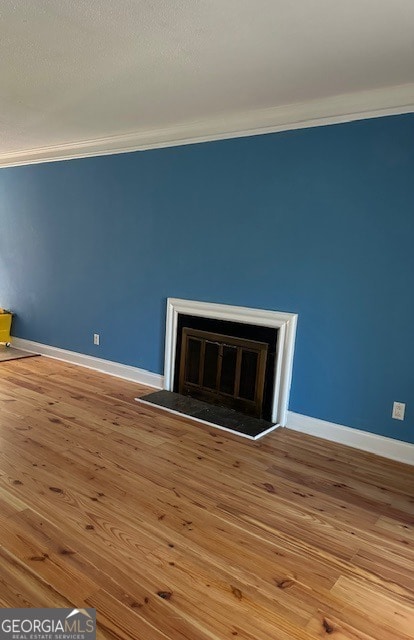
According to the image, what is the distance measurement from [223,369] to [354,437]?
115 cm

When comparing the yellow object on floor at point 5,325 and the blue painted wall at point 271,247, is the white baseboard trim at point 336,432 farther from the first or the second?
the yellow object on floor at point 5,325

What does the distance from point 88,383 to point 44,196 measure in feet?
7.55

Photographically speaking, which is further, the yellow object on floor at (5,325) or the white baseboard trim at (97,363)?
the yellow object on floor at (5,325)

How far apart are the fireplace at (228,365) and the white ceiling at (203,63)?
1491mm

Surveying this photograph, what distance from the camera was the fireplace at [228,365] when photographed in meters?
3.20

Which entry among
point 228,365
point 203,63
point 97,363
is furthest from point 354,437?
point 97,363

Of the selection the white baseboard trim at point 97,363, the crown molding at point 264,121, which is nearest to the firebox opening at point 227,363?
the white baseboard trim at point 97,363

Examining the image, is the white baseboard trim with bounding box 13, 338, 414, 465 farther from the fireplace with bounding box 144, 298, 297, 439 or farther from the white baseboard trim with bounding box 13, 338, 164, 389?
the fireplace with bounding box 144, 298, 297, 439

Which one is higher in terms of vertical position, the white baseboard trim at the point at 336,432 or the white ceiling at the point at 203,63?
the white ceiling at the point at 203,63

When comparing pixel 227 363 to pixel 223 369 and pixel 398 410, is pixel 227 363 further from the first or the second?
pixel 398 410

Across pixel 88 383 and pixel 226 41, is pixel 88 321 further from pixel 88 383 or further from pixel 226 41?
pixel 226 41

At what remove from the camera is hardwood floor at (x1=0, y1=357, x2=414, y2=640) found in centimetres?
151

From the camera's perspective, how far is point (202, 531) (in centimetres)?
194

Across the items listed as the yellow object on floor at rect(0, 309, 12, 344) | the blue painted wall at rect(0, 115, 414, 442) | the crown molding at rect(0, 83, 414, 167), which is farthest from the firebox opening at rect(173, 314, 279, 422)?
the yellow object on floor at rect(0, 309, 12, 344)
